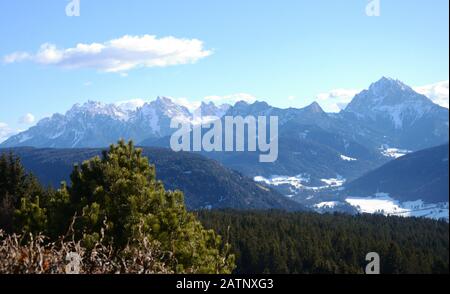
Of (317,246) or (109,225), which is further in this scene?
(317,246)

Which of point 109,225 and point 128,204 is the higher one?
point 128,204

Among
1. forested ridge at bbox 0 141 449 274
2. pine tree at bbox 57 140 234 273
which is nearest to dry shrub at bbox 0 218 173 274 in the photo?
forested ridge at bbox 0 141 449 274

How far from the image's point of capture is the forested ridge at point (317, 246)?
4018 inches

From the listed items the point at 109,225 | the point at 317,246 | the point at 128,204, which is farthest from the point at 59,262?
the point at 317,246

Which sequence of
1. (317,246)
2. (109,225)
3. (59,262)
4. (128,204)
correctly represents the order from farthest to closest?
(317,246), (128,204), (109,225), (59,262)

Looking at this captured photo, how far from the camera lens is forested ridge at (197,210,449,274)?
10207 centimetres

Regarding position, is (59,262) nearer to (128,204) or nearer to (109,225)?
(109,225)

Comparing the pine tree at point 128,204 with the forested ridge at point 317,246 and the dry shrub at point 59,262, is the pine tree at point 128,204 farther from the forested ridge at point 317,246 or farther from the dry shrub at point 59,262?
the forested ridge at point 317,246

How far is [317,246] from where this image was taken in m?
118

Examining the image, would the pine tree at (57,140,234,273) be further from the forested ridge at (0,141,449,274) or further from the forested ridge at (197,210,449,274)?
the forested ridge at (197,210,449,274)

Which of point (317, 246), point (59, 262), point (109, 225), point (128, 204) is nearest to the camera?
point (59, 262)

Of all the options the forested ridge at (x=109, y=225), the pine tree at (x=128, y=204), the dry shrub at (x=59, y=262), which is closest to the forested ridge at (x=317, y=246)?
the forested ridge at (x=109, y=225)
